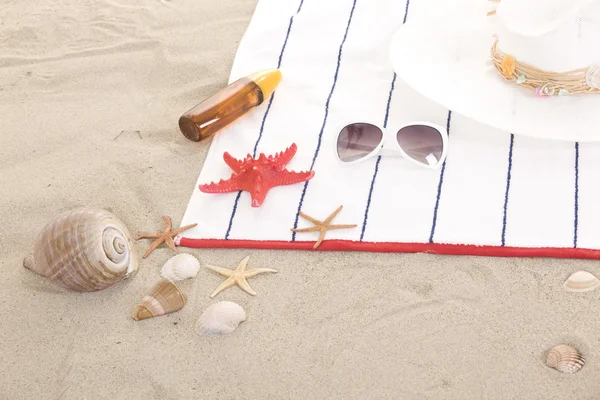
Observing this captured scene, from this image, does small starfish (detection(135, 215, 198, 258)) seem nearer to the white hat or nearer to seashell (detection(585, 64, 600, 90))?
the white hat

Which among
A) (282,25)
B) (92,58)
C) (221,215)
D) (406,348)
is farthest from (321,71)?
(406,348)

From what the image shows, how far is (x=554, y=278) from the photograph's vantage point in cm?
178

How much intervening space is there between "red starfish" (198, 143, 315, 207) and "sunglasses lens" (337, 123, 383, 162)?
121 mm

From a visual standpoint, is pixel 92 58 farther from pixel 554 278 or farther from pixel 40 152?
pixel 554 278

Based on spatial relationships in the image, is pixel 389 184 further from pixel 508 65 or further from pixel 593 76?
pixel 593 76

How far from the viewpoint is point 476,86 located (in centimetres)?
205

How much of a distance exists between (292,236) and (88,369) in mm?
630

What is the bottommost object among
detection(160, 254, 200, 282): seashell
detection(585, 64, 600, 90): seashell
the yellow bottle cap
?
detection(160, 254, 200, 282): seashell

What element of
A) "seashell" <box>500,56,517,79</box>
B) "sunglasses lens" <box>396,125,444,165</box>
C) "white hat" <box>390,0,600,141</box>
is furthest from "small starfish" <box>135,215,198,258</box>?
"seashell" <box>500,56,517,79</box>

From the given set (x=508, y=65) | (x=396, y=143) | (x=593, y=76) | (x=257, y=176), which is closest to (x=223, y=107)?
(x=257, y=176)

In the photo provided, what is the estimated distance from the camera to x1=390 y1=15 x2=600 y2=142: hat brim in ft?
6.31

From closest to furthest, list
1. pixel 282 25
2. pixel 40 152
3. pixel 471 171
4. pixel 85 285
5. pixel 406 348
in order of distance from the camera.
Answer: pixel 406 348, pixel 85 285, pixel 471 171, pixel 40 152, pixel 282 25

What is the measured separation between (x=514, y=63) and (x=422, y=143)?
33 cm

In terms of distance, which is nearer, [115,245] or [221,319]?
[221,319]
